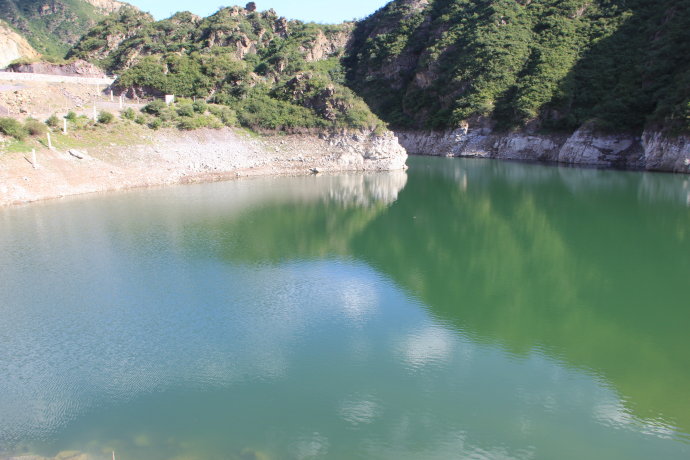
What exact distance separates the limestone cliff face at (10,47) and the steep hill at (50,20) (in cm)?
1323

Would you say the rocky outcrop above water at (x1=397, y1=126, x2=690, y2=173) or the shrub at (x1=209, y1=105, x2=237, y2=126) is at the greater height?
the shrub at (x1=209, y1=105, x2=237, y2=126)

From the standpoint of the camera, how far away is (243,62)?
52.5 meters

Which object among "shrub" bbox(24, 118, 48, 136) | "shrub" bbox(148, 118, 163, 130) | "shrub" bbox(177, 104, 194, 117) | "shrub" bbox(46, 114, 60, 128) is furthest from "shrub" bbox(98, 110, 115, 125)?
"shrub" bbox(177, 104, 194, 117)

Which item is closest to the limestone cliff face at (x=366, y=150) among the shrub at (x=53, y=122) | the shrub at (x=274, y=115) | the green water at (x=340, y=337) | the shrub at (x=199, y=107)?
the shrub at (x=274, y=115)

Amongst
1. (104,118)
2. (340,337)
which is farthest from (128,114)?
(340,337)

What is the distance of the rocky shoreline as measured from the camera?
28.4 metres

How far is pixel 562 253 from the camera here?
20.2m

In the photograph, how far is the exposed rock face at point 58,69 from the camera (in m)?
50.4

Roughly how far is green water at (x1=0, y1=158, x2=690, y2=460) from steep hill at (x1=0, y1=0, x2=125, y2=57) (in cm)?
7600

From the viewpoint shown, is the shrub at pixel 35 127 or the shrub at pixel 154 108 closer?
the shrub at pixel 35 127

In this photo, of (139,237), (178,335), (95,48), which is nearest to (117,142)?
(139,237)

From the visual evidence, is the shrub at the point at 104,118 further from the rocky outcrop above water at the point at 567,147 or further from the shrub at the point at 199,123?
the rocky outcrop above water at the point at 567,147

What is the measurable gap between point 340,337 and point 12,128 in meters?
26.8

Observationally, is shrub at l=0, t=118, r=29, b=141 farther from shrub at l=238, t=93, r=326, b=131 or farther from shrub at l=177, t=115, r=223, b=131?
shrub at l=238, t=93, r=326, b=131
